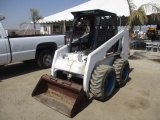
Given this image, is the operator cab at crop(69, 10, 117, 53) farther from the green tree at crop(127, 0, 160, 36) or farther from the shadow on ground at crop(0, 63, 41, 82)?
the green tree at crop(127, 0, 160, 36)

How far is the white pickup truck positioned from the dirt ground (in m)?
0.88

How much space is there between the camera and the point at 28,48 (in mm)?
6871

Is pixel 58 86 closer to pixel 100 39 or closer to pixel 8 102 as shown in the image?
pixel 8 102

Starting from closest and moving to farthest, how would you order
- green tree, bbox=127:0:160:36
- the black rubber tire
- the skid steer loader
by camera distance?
1. the skid steer loader
2. the black rubber tire
3. green tree, bbox=127:0:160:36

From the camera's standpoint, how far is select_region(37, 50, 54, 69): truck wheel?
7.54 metres

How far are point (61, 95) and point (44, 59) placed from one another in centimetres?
362

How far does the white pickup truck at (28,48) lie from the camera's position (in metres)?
6.17

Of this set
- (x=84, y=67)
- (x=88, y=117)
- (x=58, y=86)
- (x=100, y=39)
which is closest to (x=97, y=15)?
(x=100, y=39)

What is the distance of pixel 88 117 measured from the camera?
3.80 meters

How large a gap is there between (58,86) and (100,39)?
75.3 inches

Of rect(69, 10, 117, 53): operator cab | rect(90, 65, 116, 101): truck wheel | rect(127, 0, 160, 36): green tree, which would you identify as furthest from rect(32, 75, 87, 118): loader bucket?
rect(127, 0, 160, 36): green tree

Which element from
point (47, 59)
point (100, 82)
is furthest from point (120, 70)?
point (47, 59)

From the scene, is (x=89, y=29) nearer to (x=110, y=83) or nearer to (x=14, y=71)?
(x=110, y=83)

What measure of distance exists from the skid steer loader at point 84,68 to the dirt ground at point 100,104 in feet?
0.66
